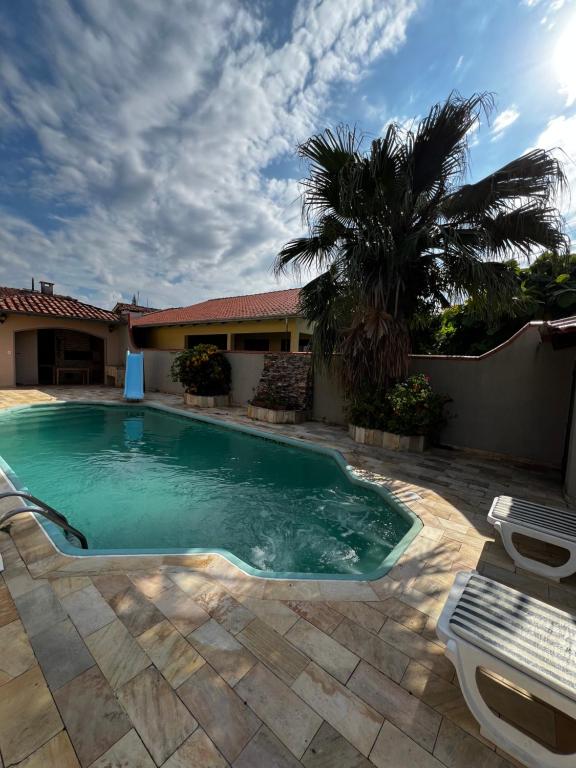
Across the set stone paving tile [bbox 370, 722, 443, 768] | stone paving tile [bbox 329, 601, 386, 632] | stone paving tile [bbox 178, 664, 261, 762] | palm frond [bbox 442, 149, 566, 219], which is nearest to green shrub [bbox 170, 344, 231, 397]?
palm frond [bbox 442, 149, 566, 219]

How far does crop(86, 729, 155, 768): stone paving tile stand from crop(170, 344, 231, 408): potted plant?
1090 centimetres

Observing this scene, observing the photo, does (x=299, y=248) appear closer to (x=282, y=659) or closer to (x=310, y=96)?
(x=310, y=96)

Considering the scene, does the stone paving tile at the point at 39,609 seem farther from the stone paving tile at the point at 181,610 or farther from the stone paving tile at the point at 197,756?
the stone paving tile at the point at 197,756

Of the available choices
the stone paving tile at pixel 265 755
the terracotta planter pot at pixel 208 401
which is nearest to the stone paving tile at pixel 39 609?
the stone paving tile at pixel 265 755

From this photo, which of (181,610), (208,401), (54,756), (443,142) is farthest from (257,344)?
(54,756)

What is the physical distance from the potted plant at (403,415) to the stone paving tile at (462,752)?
573 centimetres

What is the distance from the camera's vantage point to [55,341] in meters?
18.4

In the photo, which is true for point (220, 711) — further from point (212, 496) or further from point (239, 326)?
point (239, 326)

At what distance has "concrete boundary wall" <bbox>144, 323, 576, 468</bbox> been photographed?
644 cm

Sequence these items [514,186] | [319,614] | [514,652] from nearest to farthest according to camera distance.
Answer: [514,652] → [319,614] → [514,186]

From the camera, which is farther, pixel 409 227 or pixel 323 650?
pixel 409 227

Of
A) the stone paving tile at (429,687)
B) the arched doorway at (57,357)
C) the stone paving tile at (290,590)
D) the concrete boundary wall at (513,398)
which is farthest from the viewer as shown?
the arched doorway at (57,357)

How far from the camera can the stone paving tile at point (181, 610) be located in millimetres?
2438

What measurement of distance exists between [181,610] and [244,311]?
14486 mm
